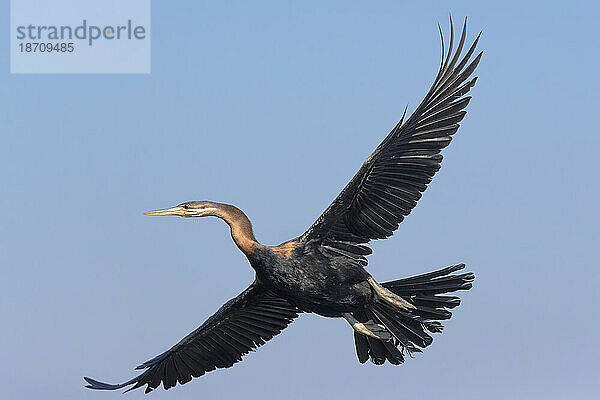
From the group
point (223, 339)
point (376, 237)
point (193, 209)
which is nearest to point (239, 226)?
point (193, 209)

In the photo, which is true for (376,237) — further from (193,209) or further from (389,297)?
(193,209)

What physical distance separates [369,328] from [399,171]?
5.50ft

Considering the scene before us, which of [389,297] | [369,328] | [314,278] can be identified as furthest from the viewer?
[369,328]

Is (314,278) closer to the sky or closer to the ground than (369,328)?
closer to the sky

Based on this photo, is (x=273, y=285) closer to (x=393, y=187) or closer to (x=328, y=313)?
(x=328, y=313)

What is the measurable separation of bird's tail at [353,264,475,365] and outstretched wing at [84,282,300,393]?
51.5 inches

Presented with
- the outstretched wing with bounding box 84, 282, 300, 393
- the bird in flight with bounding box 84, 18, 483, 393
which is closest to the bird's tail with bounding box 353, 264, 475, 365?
the bird in flight with bounding box 84, 18, 483, 393

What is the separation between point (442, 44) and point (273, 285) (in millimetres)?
3003

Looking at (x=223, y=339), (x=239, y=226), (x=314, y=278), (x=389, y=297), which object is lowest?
(x=223, y=339)

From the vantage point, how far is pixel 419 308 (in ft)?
38.0

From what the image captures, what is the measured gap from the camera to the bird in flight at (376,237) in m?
11.2

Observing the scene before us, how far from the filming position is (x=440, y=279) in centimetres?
1163

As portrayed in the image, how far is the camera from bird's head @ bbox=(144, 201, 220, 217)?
37.0ft

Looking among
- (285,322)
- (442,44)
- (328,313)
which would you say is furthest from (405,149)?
(285,322)
